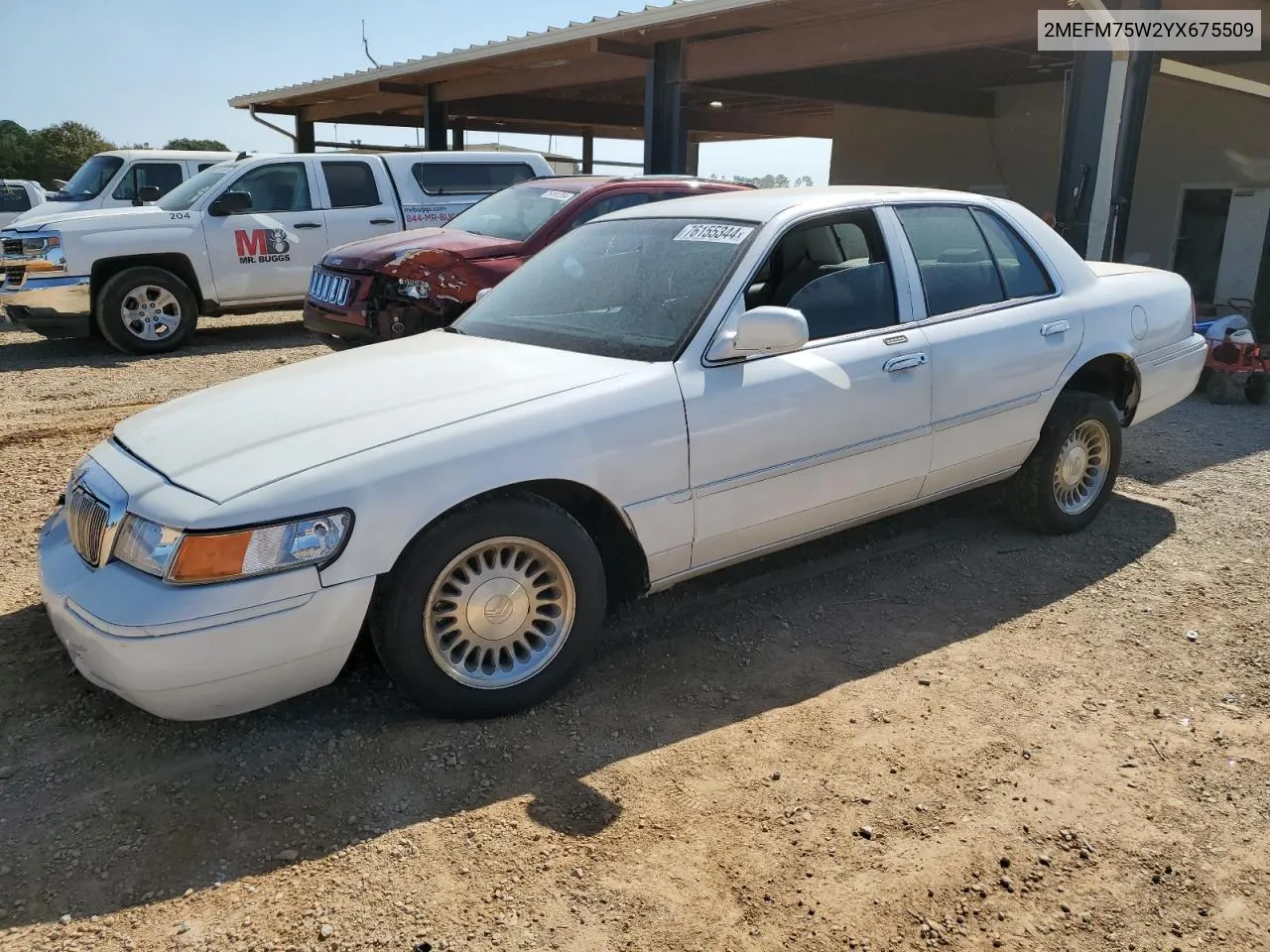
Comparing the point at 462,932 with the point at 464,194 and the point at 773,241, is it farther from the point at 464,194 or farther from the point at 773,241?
the point at 464,194

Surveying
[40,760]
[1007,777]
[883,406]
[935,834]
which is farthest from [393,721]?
[883,406]

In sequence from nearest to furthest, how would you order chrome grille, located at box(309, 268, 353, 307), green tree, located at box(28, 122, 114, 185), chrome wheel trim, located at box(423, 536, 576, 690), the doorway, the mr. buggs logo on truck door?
chrome wheel trim, located at box(423, 536, 576, 690) → chrome grille, located at box(309, 268, 353, 307) → the mr. buggs logo on truck door → the doorway → green tree, located at box(28, 122, 114, 185)

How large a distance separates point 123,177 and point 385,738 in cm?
1247

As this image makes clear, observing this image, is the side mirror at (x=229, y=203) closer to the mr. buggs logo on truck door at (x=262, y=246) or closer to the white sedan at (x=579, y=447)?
the mr. buggs logo on truck door at (x=262, y=246)

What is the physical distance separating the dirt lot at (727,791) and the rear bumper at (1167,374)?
3.72 feet

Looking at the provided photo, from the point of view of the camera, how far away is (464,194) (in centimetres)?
1145

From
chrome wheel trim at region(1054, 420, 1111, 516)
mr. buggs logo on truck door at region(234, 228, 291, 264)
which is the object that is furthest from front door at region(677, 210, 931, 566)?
mr. buggs logo on truck door at region(234, 228, 291, 264)

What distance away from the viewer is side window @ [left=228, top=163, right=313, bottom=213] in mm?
10609

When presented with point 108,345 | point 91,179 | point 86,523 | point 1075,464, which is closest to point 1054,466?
point 1075,464

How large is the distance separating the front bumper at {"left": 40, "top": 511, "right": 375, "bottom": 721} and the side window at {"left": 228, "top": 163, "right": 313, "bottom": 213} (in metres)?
8.69

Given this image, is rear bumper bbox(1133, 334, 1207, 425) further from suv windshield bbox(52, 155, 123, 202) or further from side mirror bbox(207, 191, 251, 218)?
suv windshield bbox(52, 155, 123, 202)

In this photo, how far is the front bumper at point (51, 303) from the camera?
9312 mm

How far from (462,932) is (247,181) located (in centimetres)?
Answer: 995

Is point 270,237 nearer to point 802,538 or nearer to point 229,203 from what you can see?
point 229,203
